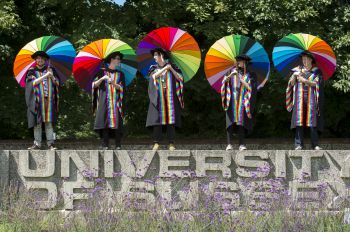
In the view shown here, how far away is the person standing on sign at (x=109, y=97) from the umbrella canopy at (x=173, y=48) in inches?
16.1

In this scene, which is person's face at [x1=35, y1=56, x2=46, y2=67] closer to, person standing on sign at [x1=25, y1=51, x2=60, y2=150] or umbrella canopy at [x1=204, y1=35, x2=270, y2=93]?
person standing on sign at [x1=25, y1=51, x2=60, y2=150]

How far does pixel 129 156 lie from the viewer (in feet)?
27.5

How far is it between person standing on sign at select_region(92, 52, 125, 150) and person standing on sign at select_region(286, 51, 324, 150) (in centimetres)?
248

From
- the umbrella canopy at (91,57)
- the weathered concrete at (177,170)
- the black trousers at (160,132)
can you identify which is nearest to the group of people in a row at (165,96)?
the black trousers at (160,132)

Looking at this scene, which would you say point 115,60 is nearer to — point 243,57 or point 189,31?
point 243,57

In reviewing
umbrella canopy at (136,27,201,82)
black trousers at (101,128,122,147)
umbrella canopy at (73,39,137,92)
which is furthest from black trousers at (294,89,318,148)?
umbrella canopy at (73,39,137,92)

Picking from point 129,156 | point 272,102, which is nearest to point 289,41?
point 129,156

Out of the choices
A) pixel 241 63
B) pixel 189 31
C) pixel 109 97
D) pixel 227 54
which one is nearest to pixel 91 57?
pixel 109 97

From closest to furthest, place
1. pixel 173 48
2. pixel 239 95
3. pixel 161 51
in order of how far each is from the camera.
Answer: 1. pixel 161 51
2. pixel 239 95
3. pixel 173 48

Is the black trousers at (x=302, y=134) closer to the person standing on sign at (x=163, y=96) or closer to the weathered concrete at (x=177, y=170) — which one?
the weathered concrete at (x=177, y=170)

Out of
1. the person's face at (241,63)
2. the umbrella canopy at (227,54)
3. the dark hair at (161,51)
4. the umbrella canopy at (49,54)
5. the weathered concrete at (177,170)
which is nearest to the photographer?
the weathered concrete at (177,170)

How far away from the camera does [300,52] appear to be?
9547 millimetres

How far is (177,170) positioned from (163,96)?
146cm

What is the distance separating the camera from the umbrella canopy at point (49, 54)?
969 centimetres
